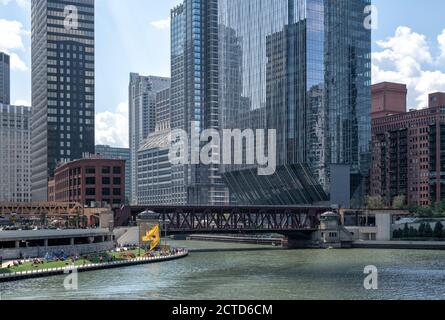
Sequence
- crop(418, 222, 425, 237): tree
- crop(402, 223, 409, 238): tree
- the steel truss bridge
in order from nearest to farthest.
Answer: the steel truss bridge < crop(418, 222, 425, 237): tree < crop(402, 223, 409, 238): tree

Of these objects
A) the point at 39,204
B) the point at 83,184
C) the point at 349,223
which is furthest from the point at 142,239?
the point at 349,223

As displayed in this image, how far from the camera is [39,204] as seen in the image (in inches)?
6457

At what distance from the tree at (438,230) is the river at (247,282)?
58.0 metres

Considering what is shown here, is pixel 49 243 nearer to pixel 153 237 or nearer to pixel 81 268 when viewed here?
pixel 81 268

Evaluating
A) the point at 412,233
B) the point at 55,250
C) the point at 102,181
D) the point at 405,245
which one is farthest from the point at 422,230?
the point at 55,250

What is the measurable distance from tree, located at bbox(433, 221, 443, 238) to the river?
58.0 meters

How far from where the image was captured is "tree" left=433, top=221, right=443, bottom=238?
165 metres

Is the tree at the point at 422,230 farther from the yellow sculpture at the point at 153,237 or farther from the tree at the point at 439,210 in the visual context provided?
the yellow sculpture at the point at 153,237

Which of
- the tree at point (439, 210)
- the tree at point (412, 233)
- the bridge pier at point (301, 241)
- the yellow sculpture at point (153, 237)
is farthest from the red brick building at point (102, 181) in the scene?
the tree at point (439, 210)

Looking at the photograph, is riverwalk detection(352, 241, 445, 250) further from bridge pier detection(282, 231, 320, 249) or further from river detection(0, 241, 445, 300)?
river detection(0, 241, 445, 300)

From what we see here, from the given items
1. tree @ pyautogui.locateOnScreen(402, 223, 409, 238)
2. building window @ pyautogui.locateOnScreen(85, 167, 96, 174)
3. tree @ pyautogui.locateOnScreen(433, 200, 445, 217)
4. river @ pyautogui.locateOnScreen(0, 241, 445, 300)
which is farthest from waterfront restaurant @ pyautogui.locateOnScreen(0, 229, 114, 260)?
tree @ pyautogui.locateOnScreen(433, 200, 445, 217)

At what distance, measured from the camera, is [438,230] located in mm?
165750

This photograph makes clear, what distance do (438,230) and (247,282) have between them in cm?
10165
